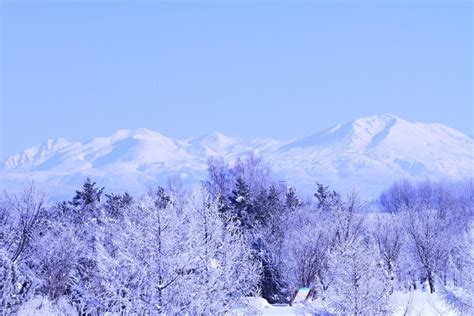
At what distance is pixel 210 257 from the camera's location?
26516 mm

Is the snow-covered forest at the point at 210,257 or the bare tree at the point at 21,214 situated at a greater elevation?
the bare tree at the point at 21,214

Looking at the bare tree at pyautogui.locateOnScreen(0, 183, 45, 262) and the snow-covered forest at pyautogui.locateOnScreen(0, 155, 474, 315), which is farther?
the bare tree at pyautogui.locateOnScreen(0, 183, 45, 262)

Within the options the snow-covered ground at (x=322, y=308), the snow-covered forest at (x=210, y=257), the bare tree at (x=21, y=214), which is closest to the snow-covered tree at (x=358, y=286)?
the snow-covered forest at (x=210, y=257)

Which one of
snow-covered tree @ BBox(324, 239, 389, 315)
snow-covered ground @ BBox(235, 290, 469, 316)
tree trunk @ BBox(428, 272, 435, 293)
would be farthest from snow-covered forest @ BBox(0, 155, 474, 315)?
tree trunk @ BBox(428, 272, 435, 293)

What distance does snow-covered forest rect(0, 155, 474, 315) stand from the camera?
2156 centimetres

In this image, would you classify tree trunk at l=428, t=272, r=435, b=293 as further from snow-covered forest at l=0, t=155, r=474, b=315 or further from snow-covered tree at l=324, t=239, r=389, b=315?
snow-covered tree at l=324, t=239, r=389, b=315

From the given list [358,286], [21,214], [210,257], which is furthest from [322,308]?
[21,214]

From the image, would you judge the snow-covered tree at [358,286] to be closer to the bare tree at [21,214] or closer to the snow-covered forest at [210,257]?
the snow-covered forest at [210,257]

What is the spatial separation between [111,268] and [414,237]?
93.1 feet

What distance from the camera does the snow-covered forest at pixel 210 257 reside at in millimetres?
21562

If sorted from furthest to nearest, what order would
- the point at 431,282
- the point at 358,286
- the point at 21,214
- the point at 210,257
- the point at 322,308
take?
the point at 431,282, the point at 322,308, the point at 21,214, the point at 358,286, the point at 210,257

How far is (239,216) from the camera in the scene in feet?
174

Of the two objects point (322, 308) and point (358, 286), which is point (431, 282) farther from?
point (358, 286)

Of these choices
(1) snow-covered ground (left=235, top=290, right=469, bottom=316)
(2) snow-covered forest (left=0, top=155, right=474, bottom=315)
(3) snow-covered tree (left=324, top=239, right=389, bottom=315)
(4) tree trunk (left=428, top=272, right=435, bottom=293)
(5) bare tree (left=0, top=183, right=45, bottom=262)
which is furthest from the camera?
(4) tree trunk (left=428, top=272, right=435, bottom=293)
